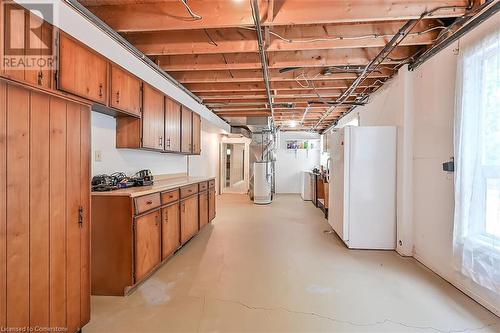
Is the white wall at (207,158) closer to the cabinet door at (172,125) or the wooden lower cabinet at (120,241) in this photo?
the cabinet door at (172,125)

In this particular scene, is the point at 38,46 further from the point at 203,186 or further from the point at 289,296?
the point at 203,186

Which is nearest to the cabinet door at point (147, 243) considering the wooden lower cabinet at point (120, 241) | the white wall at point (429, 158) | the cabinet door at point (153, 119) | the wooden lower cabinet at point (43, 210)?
the wooden lower cabinet at point (120, 241)

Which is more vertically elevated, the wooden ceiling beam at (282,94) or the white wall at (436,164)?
the wooden ceiling beam at (282,94)

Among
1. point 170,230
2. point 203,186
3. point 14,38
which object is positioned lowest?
point 170,230

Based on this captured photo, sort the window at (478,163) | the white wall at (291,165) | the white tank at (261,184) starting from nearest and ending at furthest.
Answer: the window at (478,163)
the white tank at (261,184)
the white wall at (291,165)

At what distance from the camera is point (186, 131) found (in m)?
4.34

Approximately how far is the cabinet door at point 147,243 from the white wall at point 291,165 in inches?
280

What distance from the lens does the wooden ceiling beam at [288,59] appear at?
3.20 meters

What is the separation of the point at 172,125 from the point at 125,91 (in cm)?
118

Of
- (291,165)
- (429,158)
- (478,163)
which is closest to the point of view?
(478,163)

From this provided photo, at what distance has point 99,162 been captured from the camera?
106 inches

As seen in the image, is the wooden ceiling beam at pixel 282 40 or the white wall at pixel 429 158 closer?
the white wall at pixel 429 158

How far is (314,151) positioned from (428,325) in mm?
7878

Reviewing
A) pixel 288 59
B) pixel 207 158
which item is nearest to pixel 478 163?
pixel 288 59
